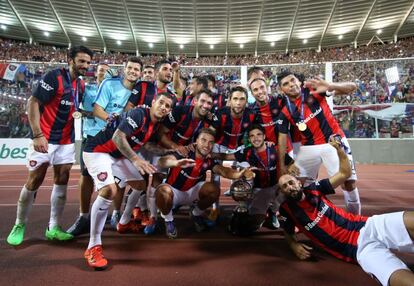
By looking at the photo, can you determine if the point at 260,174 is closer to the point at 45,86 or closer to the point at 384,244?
the point at 384,244

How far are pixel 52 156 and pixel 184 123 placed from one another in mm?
1741

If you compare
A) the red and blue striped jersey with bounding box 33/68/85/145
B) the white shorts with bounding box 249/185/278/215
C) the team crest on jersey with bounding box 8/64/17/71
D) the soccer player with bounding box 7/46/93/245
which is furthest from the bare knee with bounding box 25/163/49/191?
the team crest on jersey with bounding box 8/64/17/71

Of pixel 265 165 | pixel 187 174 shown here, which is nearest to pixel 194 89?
pixel 187 174

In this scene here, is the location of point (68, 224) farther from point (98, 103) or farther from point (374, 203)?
point (374, 203)

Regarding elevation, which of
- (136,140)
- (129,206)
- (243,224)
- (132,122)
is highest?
(132,122)

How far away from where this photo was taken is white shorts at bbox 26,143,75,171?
11.5 ft

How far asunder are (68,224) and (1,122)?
398 inches

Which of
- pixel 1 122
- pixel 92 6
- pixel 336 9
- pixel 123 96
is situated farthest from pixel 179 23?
pixel 123 96

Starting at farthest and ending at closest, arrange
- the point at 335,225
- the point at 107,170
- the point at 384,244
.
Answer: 1. the point at 107,170
2. the point at 335,225
3. the point at 384,244

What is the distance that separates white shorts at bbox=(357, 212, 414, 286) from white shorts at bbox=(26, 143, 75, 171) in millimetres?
3364

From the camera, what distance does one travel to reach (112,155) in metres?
3.49

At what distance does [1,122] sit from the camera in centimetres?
1209

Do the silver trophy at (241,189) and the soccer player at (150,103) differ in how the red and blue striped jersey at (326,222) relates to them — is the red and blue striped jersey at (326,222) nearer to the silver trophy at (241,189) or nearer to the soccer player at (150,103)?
the silver trophy at (241,189)

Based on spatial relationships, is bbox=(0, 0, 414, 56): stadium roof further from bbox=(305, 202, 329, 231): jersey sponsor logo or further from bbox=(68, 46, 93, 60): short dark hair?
bbox=(305, 202, 329, 231): jersey sponsor logo
